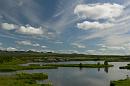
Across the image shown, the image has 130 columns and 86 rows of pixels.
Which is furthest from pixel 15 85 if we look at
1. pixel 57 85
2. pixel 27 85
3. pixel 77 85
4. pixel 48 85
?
pixel 77 85

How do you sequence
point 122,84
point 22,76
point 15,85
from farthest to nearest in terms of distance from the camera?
point 22,76, point 122,84, point 15,85

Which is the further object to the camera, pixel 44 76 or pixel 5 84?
pixel 44 76

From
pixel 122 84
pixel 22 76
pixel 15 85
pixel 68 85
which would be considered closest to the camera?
pixel 15 85

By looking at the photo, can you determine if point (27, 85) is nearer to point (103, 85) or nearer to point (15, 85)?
point (15, 85)

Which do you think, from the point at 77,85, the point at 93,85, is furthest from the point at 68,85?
the point at 93,85

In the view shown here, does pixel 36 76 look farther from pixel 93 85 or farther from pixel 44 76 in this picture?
pixel 93 85

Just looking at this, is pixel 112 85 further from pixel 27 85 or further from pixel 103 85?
pixel 27 85

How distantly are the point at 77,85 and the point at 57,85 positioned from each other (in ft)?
18.5

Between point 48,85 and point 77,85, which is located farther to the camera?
point 77,85

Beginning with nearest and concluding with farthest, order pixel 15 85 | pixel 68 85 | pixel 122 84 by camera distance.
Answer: pixel 15 85, pixel 122 84, pixel 68 85

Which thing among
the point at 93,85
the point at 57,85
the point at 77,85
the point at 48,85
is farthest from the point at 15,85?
the point at 93,85

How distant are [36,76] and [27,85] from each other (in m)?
20.7

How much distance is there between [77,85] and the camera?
63250 millimetres

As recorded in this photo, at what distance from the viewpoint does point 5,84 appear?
56188 mm
